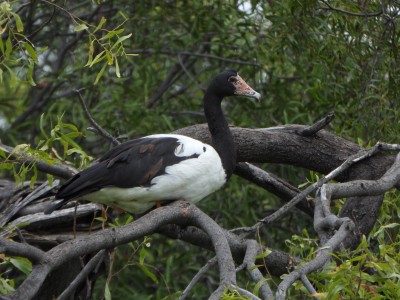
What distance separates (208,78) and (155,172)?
2.85 metres

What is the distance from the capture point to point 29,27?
7.16 meters

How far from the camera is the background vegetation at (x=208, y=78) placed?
564 centimetres

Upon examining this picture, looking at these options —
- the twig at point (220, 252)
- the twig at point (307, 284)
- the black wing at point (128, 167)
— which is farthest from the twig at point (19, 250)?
the black wing at point (128, 167)

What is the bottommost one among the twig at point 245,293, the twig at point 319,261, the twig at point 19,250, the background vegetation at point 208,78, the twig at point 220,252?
the background vegetation at point 208,78

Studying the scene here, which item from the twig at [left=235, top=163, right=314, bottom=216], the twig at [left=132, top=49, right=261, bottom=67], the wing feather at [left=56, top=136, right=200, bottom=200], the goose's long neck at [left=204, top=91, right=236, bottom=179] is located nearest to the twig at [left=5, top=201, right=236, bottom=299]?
the wing feather at [left=56, top=136, right=200, bottom=200]

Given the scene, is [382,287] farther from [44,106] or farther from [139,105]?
[44,106]

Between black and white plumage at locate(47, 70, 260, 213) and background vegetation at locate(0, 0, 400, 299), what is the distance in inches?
30.1

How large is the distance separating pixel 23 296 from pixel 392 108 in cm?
308

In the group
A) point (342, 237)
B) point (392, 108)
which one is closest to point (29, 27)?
point (392, 108)

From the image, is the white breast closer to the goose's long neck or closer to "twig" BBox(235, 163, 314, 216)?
the goose's long neck

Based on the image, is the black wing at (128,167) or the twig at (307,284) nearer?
the twig at (307,284)

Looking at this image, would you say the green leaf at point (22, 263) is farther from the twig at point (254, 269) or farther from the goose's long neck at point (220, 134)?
the goose's long neck at point (220, 134)

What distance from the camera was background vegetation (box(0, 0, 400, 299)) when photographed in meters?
5.64

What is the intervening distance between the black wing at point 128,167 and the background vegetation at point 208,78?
0.79 meters
